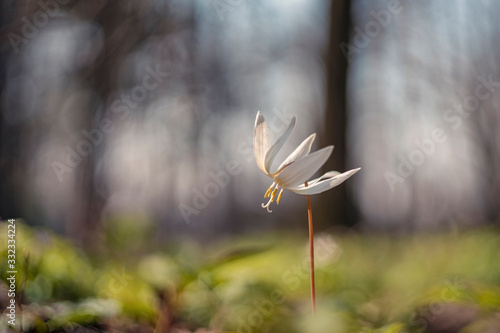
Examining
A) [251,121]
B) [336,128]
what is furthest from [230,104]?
[336,128]

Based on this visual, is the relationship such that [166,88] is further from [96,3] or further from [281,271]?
[281,271]

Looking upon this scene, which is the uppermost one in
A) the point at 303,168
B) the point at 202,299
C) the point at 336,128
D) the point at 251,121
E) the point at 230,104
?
the point at 230,104

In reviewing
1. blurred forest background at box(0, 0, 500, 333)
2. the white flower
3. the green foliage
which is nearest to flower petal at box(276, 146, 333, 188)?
the white flower

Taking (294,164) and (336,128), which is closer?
(294,164)

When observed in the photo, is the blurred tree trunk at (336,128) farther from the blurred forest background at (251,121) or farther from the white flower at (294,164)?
the white flower at (294,164)

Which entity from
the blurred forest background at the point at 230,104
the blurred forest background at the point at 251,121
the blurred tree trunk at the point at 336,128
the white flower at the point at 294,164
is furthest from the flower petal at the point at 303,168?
the blurred tree trunk at the point at 336,128

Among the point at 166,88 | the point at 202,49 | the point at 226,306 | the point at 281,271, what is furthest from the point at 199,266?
the point at 202,49

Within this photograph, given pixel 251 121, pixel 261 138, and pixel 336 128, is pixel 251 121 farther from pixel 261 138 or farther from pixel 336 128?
pixel 261 138
